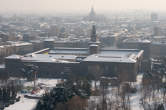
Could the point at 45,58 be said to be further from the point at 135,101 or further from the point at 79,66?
the point at 135,101

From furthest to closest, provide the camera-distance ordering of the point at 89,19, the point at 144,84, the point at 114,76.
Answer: the point at 89,19
the point at 114,76
the point at 144,84

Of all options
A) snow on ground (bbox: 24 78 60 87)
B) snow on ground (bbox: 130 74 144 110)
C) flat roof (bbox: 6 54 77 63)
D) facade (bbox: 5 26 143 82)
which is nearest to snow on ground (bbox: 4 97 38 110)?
snow on ground (bbox: 24 78 60 87)

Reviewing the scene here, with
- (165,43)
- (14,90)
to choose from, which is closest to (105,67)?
(14,90)

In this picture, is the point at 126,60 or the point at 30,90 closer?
the point at 30,90

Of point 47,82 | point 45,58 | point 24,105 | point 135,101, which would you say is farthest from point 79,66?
point 24,105

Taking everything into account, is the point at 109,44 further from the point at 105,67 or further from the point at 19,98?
the point at 19,98

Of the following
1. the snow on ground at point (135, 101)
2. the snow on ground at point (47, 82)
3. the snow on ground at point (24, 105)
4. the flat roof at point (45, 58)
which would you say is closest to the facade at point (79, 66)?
the flat roof at point (45, 58)

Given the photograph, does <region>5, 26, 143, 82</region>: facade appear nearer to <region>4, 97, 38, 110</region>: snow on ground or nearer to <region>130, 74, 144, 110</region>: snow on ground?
<region>130, 74, 144, 110</region>: snow on ground

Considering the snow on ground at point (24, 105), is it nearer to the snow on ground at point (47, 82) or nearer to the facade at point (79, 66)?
the snow on ground at point (47, 82)
